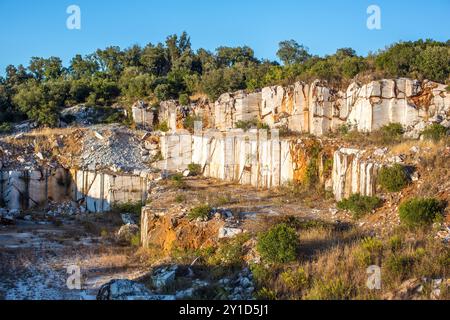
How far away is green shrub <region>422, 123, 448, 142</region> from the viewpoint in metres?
14.9

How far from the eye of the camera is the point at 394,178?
12.6 m

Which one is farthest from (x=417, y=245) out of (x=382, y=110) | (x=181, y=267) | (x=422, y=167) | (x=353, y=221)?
(x=382, y=110)

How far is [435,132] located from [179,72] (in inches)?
776

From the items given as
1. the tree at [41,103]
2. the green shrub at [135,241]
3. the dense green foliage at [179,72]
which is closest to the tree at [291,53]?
the dense green foliage at [179,72]

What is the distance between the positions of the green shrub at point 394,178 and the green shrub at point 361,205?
53 centimetres

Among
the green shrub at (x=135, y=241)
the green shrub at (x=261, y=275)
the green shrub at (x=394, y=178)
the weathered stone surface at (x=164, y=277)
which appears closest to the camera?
the green shrub at (x=261, y=275)

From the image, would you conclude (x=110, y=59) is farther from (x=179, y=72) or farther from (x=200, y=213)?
(x=200, y=213)

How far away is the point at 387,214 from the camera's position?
11914 millimetres

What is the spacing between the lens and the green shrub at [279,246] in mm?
9148

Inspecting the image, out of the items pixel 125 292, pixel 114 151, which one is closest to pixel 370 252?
pixel 125 292

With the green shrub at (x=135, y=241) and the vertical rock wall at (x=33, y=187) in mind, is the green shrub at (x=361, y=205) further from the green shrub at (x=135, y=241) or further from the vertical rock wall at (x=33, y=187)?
the vertical rock wall at (x=33, y=187)

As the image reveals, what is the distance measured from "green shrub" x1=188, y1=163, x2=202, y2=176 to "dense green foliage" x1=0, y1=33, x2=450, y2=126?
5749 mm

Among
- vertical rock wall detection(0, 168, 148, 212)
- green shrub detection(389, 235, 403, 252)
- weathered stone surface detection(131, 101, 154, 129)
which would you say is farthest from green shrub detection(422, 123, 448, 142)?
weathered stone surface detection(131, 101, 154, 129)
